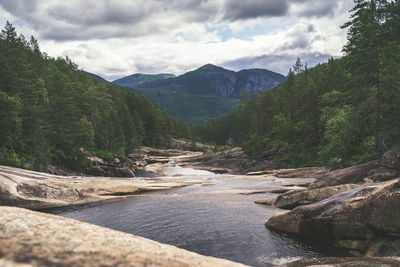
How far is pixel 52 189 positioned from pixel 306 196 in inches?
833

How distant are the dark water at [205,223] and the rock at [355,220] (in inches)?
38.9

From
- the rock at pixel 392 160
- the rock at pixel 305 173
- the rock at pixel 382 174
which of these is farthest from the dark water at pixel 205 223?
the rock at pixel 305 173

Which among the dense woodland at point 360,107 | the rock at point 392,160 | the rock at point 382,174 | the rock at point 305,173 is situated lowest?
the rock at point 305,173

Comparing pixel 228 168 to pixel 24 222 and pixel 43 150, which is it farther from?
pixel 24 222

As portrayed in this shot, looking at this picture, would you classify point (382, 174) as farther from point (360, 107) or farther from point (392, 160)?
point (360, 107)

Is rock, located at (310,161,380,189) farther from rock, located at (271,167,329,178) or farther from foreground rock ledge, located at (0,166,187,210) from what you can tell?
foreground rock ledge, located at (0,166,187,210)

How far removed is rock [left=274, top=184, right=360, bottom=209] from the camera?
15.7 metres

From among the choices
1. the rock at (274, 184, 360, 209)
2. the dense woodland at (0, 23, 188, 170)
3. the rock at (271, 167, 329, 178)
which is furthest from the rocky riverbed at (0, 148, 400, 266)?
the dense woodland at (0, 23, 188, 170)

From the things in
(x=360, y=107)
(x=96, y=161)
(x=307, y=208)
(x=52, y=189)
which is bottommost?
(x=52, y=189)

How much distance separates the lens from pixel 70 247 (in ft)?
12.9

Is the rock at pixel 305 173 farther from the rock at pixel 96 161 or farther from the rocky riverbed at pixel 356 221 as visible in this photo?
the rock at pixel 96 161

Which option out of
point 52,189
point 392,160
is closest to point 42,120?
point 52,189

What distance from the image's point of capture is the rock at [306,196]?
618 inches

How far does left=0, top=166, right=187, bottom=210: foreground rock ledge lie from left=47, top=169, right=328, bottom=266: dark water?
1.57 m
